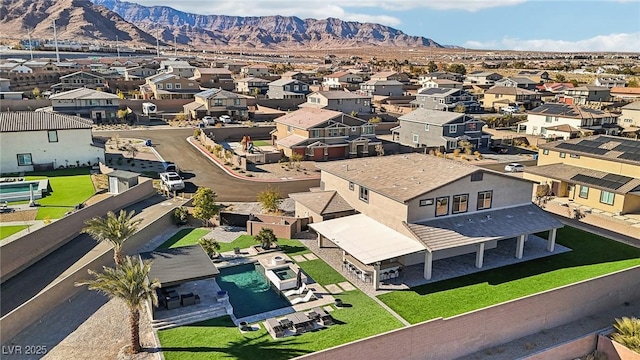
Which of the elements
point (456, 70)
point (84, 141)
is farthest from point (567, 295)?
point (456, 70)

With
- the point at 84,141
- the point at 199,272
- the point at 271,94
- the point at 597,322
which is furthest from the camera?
the point at 271,94

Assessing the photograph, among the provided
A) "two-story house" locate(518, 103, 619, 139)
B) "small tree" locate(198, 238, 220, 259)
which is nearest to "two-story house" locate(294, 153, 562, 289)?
"small tree" locate(198, 238, 220, 259)

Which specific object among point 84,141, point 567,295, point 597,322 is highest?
point 84,141

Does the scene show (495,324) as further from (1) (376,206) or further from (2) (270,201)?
(2) (270,201)

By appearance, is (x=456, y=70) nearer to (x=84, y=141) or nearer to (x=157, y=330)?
(x=84, y=141)

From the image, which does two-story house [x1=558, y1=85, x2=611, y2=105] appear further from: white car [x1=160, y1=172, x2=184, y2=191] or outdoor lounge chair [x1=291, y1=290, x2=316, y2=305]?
outdoor lounge chair [x1=291, y1=290, x2=316, y2=305]

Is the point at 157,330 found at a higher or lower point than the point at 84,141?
lower
